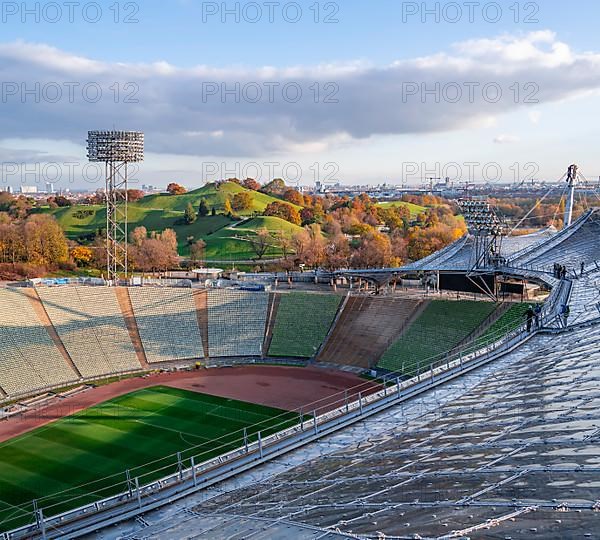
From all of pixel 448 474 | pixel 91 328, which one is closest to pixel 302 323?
pixel 91 328

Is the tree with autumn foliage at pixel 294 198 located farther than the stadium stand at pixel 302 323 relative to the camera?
Yes

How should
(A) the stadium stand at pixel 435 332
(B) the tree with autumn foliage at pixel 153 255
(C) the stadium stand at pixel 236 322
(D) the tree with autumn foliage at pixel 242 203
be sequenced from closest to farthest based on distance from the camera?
1. (A) the stadium stand at pixel 435 332
2. (C) the stadium stand at pixel 236 322
3. (B) the tree with autumn foliage at pixel 153 255
4. (D) the tree with autumn foliage at pixel 242 203

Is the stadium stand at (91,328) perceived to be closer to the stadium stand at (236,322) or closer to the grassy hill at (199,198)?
the stadium stand at (236,322)

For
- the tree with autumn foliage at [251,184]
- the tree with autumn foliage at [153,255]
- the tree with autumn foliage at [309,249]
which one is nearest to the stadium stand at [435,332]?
the tree with autumn foliage at [309,249]

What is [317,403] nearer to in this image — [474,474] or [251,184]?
[474,474]

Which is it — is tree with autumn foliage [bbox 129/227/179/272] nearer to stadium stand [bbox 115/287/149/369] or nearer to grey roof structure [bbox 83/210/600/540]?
stadium stand [bbox 115/287/149/369]
